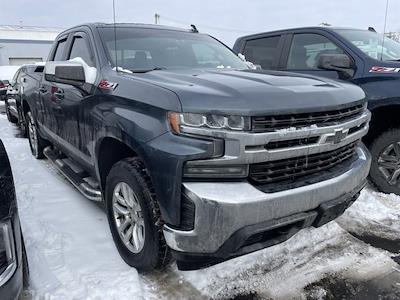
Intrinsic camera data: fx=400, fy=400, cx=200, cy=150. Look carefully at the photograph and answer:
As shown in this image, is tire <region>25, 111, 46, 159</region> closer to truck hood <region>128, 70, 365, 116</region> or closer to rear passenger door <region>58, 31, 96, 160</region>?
rear passenger door <region>58, 31, 96, 160</region>

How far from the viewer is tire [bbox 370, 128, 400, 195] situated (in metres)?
4.52

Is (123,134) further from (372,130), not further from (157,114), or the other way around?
(372,130)

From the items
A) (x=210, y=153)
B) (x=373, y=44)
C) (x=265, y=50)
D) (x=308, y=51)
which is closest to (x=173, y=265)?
(x=210, y=153)

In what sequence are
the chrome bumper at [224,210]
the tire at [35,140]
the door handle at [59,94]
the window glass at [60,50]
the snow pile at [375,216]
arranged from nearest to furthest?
the chrome bumper at [224,210]
the snow pile at [375,216]
the door handle at [59,94]
the window glass at [60,50]
the tire at [35,140]

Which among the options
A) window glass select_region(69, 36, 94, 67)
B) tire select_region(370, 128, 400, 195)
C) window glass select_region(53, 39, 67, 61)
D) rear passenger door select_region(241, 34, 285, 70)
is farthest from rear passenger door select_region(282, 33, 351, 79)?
window glass select_region(53, 39, 67, 61)

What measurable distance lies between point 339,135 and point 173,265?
1.59 meters

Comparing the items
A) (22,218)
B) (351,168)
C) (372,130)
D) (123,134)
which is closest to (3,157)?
(123,134)

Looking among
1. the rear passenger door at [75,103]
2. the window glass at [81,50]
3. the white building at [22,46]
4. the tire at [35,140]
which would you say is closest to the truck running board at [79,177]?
the rear passenger door at [75,103]

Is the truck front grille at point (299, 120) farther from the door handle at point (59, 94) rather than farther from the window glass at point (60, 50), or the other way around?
the window glass at point (60, 50)

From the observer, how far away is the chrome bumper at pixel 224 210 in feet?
7.33

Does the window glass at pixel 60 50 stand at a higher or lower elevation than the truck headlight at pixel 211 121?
higher

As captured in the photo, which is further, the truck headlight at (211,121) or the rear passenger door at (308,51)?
the rear passenger door at (308,51)

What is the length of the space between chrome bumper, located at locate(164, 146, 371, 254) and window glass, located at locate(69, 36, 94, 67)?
192 centimetres

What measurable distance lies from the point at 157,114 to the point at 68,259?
148 cm
